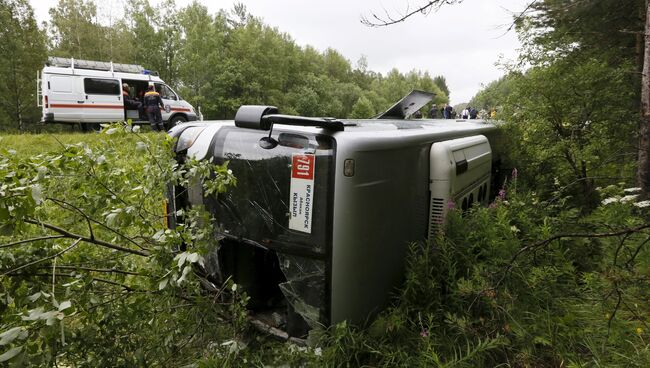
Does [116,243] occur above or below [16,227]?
below

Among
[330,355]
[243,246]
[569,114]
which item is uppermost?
[569,114]

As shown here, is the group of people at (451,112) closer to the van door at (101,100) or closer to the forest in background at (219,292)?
the forest in background at (219,292)

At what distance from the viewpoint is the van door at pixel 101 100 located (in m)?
15.6

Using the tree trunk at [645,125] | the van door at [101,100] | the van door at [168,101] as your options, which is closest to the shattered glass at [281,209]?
the tree trunk at [645,125]

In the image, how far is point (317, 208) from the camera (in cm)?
204

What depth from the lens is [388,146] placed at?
2.20m

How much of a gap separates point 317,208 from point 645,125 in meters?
2.98

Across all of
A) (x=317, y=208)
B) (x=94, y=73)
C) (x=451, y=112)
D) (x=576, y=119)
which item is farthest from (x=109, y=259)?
(x=94, y=73)

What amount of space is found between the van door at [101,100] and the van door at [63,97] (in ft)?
0.82

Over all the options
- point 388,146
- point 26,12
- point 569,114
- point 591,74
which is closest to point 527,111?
point 569,114

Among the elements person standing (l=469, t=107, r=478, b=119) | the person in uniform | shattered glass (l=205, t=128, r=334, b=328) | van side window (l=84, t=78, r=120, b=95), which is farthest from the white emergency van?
shattered glass (l=205, t=128, r=334, b=328)

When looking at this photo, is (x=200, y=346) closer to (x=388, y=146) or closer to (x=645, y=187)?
(x=388, y=146)

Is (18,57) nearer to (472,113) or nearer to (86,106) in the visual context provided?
(86,106)

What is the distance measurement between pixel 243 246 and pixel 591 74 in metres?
4.44
